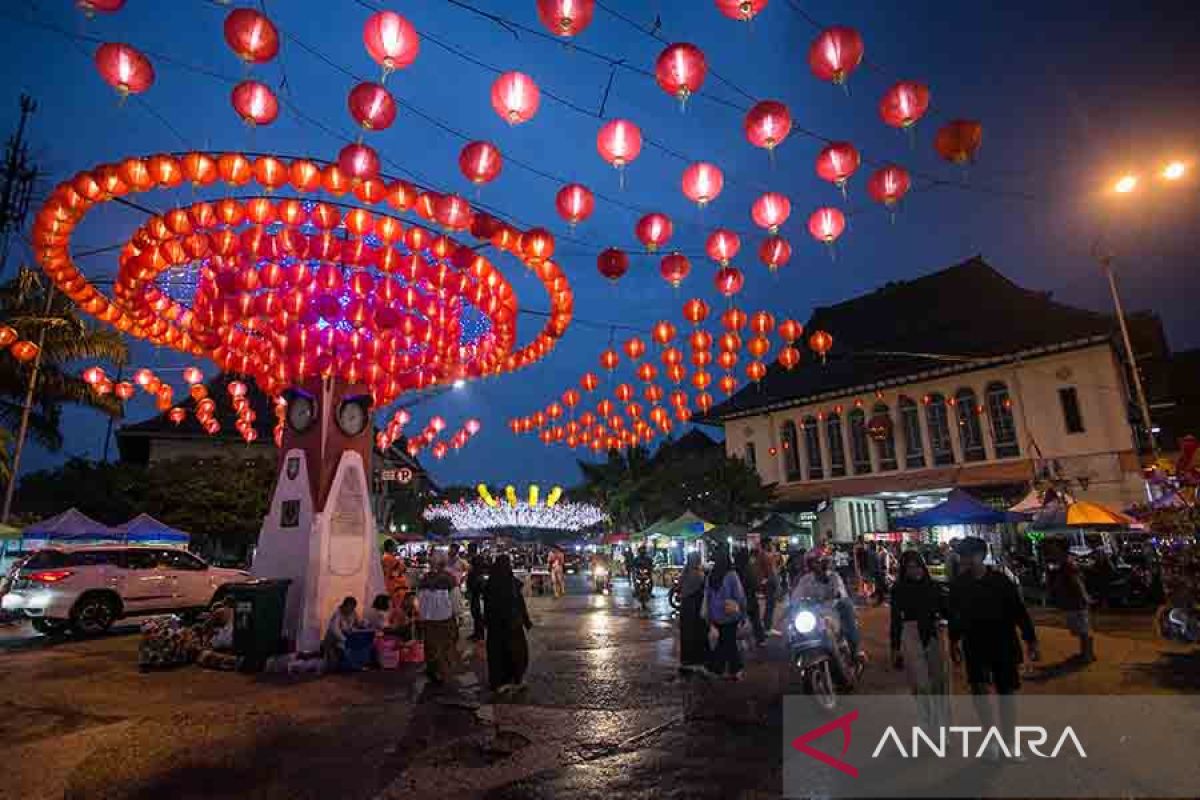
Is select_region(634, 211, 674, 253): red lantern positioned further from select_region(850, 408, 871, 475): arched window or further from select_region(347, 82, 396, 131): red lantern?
select_region(850, 408, 871, 475): arched window

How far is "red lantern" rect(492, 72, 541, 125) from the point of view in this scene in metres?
8.09

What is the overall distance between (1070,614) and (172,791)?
11.4 meters

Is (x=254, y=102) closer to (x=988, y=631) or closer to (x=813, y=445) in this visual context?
(x=988, y=631)

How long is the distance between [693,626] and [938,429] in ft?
68.7

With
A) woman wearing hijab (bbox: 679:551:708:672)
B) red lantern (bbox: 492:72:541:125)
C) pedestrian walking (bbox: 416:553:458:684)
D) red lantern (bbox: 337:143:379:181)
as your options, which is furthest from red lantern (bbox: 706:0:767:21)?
pedestrian walking (bbox: 416:553:458:684)

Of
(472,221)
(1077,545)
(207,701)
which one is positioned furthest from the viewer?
(1077,545)

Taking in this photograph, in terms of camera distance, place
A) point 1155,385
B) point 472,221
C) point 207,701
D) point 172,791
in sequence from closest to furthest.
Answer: point 172,791, point 207,701, point 472,221, point 1155,385

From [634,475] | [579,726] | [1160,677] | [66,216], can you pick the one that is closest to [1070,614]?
[1160,677]

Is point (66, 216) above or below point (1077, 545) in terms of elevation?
above

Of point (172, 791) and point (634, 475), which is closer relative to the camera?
point (172, 791)

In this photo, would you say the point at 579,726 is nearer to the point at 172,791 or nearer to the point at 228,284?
the point at 172,791

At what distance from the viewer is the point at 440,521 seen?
70.1 m

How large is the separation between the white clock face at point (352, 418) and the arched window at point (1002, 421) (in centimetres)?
2288

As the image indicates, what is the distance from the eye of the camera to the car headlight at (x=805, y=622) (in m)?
7.01
